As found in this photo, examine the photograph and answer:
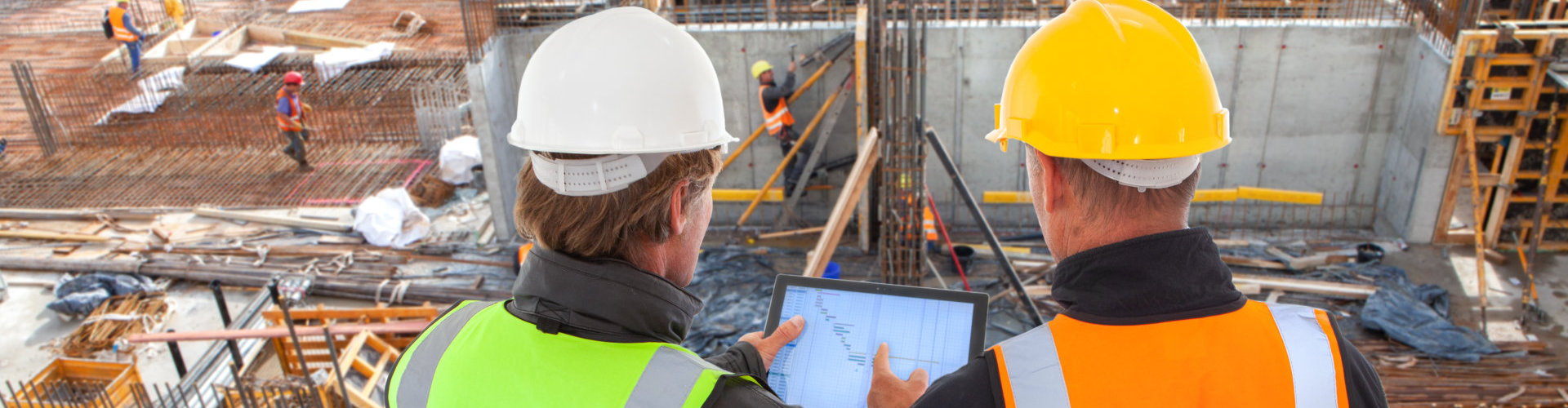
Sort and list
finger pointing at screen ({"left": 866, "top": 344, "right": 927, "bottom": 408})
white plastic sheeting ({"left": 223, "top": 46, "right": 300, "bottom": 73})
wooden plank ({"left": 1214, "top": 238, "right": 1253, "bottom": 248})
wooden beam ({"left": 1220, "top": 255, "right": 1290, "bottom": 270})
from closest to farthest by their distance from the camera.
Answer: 1. finger pointing at screen ({"left": 866, "top": 344, "right": 927, "bottom": 408})
2. wooden beam ({"left": 1220, "top": 255, "right": 1290, "bottom": 270})
3. wooden plank ({"left": 1214, "top": 238, "right": 1253, "bottom": 248})
4. white plastic sheeting ({"left": 223, "top": 46, "right": 300, "bottom": 73})

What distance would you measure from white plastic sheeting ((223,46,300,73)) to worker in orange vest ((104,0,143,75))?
147 cm

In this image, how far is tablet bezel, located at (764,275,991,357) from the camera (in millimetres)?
2701

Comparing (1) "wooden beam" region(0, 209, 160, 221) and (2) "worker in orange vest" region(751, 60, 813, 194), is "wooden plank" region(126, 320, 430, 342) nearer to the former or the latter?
(2) "worker in orange vest" region(751, 60, 813, 194)

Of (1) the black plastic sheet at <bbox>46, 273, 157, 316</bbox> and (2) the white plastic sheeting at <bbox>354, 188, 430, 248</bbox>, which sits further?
(2) the white plastic sheeting at <bbox>354, 188, 430, 248</bbox>

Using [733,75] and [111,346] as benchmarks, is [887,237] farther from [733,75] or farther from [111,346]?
[111,346]

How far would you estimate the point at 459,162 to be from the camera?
11500mm

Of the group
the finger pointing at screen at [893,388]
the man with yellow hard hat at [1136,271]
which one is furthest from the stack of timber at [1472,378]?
the man with yellow hard hat at [1136,271]

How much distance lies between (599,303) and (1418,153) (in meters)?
9.57

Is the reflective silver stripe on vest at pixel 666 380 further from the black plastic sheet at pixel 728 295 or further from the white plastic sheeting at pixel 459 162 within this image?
the white plastic sheeting at pixel 459 162

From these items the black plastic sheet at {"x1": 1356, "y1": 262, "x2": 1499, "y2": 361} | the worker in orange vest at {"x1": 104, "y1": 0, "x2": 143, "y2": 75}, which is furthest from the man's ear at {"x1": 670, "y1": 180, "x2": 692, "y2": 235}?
the worker in orange vest at {"x1": 104, "y1": 0, "x2": 143, "y2": 75}

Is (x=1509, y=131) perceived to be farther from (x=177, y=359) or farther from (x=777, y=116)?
(x=177, y=359)

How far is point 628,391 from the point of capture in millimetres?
1752

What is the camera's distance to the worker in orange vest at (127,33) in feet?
51.9

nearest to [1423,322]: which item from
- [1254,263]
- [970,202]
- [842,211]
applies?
[1254,263]
